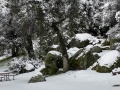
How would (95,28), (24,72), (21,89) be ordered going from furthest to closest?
1. (95,28)
2. (24,72)
3. (21,89)

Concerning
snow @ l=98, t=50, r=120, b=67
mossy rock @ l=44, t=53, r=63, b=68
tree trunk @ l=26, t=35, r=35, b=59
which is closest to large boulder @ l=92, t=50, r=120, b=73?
snow @ l=98, t=50, r=120, b=67

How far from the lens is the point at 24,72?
2188cm

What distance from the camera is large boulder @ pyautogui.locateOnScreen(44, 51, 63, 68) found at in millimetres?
18625

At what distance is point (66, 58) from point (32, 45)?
389 inches

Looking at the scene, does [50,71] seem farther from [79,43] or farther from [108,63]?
[108,63]

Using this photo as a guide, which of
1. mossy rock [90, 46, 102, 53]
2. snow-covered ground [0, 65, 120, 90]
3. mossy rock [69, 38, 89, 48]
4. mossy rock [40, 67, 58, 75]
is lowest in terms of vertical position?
snow-covered ground [0, 65, 120, 90]

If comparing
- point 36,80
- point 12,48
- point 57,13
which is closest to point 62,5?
point 57,13

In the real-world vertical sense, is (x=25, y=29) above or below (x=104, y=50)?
above

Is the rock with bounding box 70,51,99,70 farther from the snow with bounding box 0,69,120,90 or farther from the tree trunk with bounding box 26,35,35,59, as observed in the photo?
the tree trunk with bounding box 26,35,35,59

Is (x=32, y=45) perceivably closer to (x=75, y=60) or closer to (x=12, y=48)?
(x=12, y=48)

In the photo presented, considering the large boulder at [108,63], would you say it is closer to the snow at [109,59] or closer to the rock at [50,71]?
the snow at [109,59]

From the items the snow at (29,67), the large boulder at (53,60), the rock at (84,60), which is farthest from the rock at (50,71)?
the snow at (29,67)

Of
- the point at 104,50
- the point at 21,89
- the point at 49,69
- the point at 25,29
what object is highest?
the point at 25,29

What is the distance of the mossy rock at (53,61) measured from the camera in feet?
61.1
